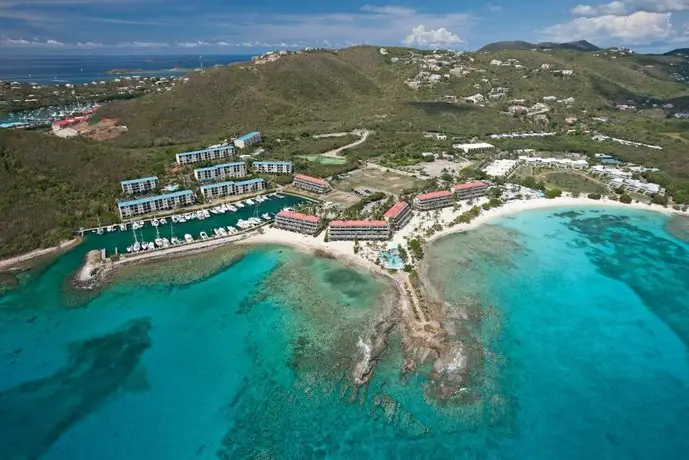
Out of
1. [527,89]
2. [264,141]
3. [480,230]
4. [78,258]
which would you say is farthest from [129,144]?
[527,89]

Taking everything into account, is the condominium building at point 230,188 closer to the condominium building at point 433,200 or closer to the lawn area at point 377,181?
the lawn area at point 377,181

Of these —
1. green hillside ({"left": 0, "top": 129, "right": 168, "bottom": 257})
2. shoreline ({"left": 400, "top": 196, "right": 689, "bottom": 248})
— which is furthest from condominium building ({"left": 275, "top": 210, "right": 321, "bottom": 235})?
green hillside ({"left": 0, "top": 129, "right": 168, "bottom": 257})

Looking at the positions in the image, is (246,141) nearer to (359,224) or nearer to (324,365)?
(359,224)

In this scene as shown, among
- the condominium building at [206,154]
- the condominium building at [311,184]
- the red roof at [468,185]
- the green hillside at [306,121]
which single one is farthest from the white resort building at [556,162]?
the condominium building at [206,154]

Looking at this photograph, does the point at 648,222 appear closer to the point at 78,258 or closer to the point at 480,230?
the point at 480,230

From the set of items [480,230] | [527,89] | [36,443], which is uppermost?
[527,89]

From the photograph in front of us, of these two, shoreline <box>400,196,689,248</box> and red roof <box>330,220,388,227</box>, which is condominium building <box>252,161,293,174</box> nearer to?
red roof <box>330,220,388,227</box>

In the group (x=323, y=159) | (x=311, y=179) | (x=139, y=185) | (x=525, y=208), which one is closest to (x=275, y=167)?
(x=311, y=179)
